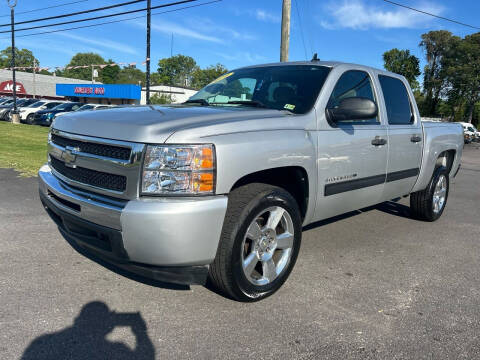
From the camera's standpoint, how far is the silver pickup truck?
245 cm

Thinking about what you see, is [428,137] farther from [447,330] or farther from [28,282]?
[28,282]

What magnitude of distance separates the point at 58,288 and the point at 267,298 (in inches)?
62.6

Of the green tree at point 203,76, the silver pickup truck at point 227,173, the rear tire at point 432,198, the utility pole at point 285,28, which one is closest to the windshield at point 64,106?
the utility pole at point 285,28

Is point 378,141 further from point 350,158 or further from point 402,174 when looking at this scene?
point 402,174

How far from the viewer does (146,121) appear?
2637 mm

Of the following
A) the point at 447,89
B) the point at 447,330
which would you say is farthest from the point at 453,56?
the point at 447,330

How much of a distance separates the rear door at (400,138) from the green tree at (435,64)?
47752 mm

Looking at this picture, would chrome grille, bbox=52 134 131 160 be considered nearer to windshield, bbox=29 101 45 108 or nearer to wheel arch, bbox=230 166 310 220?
wheel arch, bbox=230 166 310 220

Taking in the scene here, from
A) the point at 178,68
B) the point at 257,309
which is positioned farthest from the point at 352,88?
the point at 178,68

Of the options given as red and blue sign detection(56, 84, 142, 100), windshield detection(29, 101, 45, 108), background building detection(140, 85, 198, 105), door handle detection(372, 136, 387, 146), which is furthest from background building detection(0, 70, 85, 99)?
door handle detection(372, 136, 387, 146)

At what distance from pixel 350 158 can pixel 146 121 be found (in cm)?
189

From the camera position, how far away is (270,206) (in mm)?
2895

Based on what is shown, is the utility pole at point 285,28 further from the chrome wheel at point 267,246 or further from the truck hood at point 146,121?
the chrome wheel at point 267,246

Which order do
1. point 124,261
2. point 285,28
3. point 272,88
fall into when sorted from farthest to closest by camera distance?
point 285,28 < point 272,88 < point 124,261
